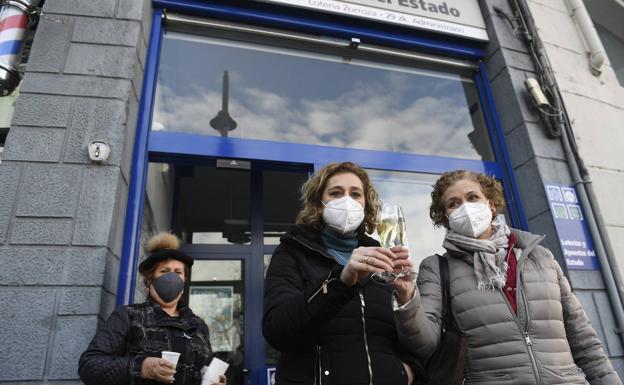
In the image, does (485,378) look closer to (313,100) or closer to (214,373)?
(214,373)

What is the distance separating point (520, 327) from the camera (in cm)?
169

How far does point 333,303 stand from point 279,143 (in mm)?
2376

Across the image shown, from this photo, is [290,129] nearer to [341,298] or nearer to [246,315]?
[246,315]

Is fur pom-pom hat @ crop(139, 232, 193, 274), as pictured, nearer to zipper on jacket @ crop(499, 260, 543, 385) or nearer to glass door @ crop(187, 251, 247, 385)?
zipper on jacket @ crop(499, 260, 543, 385)

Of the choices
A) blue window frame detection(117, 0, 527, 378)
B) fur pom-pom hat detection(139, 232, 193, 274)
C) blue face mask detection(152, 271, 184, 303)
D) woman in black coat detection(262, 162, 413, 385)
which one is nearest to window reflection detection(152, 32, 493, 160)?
blue window frame detection(117, 0, 527, 378)

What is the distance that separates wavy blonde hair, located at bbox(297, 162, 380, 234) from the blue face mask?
0.83 metres

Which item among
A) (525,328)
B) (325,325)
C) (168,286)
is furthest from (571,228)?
(168,286)

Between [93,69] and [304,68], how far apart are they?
201 centimetres

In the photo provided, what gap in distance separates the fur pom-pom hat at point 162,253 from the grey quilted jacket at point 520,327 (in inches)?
53.4

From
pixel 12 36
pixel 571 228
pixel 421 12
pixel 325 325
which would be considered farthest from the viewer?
pixel 421 12

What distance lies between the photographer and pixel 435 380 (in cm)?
157

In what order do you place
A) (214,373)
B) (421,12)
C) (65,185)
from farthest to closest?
(421,12)
(65,185)
(214,373)

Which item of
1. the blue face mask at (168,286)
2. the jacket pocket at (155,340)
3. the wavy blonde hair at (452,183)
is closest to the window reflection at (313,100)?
the blue face mask at (168,286)

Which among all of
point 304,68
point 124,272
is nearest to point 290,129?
point 304,68
